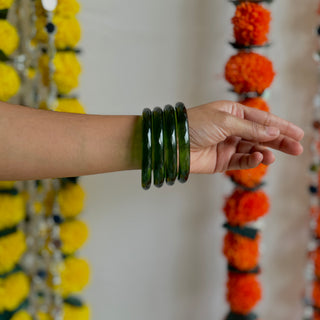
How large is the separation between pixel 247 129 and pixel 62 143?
1.02 ft

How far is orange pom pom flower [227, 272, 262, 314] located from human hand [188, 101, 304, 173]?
0.97ft

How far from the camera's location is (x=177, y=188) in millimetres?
907

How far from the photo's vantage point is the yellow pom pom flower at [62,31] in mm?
699

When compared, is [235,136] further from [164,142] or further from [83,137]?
[83,137]

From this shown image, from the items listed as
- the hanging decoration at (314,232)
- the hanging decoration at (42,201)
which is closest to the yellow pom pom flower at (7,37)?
the hanging decoration at (42,201)

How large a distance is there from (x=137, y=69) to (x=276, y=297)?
75cm

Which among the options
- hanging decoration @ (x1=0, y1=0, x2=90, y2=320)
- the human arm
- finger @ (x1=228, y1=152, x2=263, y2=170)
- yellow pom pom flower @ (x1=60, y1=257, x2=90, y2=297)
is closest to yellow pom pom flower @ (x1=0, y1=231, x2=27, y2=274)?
hanging decoration @ (x1=0, y1=0, x2=90, y2=320)

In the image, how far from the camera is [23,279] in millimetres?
816

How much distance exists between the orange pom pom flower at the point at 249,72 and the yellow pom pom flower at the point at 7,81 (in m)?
0.44

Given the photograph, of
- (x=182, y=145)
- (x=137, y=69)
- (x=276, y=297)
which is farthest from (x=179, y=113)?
(x=276, y=297)

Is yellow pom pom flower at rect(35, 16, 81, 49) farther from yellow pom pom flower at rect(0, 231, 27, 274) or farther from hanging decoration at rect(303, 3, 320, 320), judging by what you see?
hanging decoration at rect(303, 3, 320, 320)

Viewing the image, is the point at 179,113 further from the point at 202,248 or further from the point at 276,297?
the point at 276,297

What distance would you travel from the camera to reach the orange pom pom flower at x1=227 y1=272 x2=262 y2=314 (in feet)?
2.73

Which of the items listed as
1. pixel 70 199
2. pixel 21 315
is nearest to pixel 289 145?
pixel 70 199
